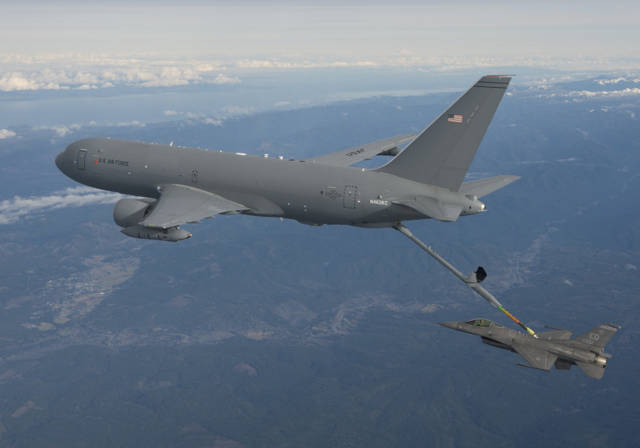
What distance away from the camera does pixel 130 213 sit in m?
38.5

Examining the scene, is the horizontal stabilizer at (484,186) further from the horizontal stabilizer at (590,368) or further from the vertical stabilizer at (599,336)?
the horizontal stabilizer at (590,368)

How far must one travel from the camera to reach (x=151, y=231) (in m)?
35.0

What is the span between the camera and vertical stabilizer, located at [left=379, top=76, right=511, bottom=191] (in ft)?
114

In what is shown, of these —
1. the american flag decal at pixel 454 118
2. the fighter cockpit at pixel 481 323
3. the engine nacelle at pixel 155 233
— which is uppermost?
the american flag decal at pixel 454 118

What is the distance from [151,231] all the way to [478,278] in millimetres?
23708

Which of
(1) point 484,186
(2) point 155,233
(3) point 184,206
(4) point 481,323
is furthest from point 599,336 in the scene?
(2) point 155,233

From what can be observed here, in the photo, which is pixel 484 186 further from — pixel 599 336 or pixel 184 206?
pixel 184 206

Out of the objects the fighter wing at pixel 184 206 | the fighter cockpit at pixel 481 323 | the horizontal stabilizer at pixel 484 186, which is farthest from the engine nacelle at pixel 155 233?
the fighter cockpit at pixel 481 323

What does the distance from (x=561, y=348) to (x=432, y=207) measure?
15371 millimetres

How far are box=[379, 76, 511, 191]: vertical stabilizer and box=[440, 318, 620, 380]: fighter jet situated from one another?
14.0m

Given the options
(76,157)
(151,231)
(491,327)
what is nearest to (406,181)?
(491,327)

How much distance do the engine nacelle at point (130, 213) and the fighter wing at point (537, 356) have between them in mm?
32245

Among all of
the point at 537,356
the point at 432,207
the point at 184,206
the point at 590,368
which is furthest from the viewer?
the point at 537,356

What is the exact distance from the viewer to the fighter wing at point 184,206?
34.8 metres
